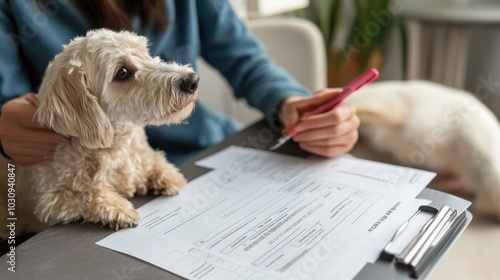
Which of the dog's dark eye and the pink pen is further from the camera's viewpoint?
the pink pen

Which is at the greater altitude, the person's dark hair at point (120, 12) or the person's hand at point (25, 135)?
the person's dark hair at point (120, 12)

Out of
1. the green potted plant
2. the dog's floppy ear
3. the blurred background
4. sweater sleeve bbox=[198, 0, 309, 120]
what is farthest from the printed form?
the green potted plant

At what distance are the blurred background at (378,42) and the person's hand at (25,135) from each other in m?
0.75

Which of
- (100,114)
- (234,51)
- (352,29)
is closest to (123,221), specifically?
(100,114)

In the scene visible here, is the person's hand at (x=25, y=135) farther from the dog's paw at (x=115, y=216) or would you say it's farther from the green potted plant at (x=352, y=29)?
the green potted plant at (x=352, y=29)

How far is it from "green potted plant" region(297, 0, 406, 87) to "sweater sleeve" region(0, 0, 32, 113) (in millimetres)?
1561

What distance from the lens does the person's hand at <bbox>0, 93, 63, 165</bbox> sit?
645mm

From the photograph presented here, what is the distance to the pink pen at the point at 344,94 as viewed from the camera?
28.2 inches

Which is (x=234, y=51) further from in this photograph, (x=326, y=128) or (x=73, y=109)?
(x=73, y=109)

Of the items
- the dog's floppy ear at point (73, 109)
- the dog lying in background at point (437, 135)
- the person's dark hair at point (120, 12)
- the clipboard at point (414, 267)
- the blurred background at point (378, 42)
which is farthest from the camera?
the blurred background at point (378, 42)

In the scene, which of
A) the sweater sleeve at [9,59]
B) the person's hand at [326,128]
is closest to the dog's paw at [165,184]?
the person's hand at [326,128]

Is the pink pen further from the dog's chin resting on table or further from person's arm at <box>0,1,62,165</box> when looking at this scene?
person's arm at <box>0,1,62,165</box>

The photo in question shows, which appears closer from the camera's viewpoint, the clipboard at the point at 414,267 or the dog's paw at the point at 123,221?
the clipboard at the point at 414,267

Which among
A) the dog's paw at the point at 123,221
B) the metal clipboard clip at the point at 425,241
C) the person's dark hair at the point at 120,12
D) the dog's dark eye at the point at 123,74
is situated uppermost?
the person's dark hair at the point at 120,12
